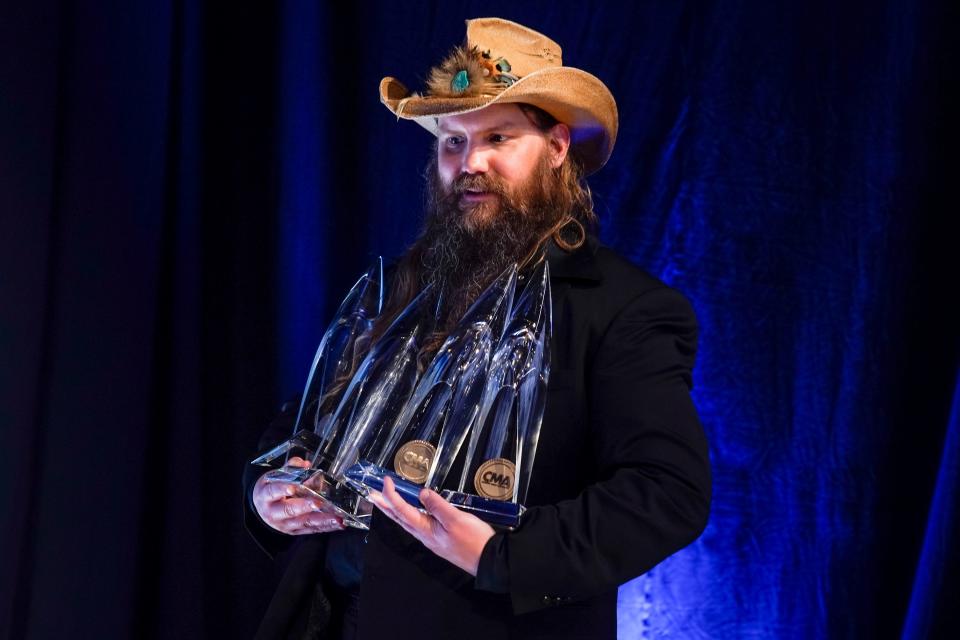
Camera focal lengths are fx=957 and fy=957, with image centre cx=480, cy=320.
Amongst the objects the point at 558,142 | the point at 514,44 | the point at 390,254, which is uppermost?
the point at 514,44

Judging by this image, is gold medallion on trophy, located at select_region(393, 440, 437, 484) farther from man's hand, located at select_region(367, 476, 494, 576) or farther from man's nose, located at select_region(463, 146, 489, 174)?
man's nose, located at select_region(463, 146, 489, 174)

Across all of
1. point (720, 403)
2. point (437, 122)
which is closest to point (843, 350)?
point (720, 403)

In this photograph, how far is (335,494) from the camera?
1.72m

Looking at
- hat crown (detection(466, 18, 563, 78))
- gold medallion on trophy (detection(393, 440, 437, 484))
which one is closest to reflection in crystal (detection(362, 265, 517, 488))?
gold medallion on trophy (detection(393, 440, 437, 484))

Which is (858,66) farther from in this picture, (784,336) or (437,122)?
(437,122)

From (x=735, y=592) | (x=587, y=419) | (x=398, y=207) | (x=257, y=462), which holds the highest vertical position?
(x=398, y=207)

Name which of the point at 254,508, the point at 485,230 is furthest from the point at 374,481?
the point at 485,230

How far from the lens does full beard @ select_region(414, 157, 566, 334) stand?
6.87 ft

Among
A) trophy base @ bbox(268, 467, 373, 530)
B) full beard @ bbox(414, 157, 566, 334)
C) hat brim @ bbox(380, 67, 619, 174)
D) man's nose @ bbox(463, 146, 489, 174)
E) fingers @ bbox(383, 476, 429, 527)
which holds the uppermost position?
hat brim @ bbox(380, 67, 619, 174)

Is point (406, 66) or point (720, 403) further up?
point (406, 66)

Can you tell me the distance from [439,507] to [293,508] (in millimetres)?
410

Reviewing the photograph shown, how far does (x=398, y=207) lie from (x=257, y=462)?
124 cm

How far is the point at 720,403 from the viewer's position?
2.70m

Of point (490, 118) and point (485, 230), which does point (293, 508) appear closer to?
point (485, 230)
